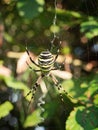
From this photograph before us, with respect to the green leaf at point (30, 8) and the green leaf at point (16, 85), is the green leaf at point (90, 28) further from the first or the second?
the green leaf at point (16, 85)

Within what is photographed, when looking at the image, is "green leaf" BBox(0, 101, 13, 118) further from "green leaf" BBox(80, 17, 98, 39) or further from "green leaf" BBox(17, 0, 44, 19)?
"green leaf" BBox(80, 17, 98, 39)

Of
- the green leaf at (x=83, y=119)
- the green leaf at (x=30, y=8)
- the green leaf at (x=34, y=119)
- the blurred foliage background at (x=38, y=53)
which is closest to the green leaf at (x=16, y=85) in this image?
the blurred foliage background at (x=38, y=53)

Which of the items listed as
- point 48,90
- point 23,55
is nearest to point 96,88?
point 48,90

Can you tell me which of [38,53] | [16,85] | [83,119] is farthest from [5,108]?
[83,119]

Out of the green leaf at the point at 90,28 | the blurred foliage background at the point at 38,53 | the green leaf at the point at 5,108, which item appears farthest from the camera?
the blurred foliage background at the point at 38,53

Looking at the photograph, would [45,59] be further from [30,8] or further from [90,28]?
[30,8]

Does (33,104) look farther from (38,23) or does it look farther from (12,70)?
(38,23)

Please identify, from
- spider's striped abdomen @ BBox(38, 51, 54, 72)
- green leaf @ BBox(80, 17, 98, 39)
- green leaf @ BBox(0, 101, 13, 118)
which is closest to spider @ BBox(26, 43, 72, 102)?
spider's striped abdomen @ BBox(38, 51, 54, 72)
